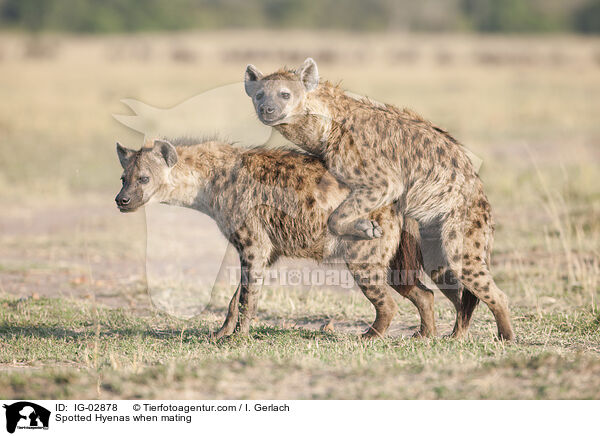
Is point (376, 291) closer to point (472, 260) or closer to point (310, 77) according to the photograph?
point (472, 260)

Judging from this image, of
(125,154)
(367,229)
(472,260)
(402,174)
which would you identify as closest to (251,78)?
(125,154)

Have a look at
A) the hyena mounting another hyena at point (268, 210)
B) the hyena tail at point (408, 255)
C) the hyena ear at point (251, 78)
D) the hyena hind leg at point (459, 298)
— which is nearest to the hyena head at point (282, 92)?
the hyena ear at point (251, 78)

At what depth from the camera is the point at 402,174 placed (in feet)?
17.2

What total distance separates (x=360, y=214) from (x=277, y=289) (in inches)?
→ 82.5

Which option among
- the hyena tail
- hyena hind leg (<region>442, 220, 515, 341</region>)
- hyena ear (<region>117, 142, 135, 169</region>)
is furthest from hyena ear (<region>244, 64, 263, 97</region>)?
hyena hind leg (<region>442, 220, 515, 341</region>)

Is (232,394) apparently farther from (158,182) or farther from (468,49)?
(468,49)

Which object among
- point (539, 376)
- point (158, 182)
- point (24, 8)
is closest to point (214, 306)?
point (158, 182)

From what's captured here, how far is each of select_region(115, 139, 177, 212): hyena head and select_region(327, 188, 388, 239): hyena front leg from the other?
1.11 meters

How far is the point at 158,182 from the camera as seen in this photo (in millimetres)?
5441

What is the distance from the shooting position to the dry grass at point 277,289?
434 centimetres

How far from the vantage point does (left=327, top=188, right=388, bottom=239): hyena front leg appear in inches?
200

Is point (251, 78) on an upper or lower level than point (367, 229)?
upper

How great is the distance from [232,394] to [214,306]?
7.96 feet

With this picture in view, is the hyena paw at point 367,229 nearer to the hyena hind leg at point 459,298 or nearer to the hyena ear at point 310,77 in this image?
the hyena hind leg at point 459,298
